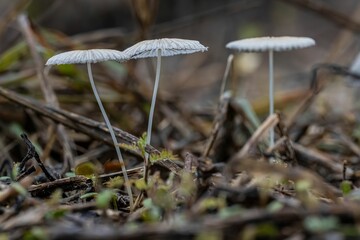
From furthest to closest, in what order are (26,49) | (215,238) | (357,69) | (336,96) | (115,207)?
(336,96) → (26,49) → (357,69) → (115,207) → (215,238)

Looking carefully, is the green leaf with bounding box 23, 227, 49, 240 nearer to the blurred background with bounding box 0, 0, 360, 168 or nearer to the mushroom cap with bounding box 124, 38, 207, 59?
the mushroom cap with bounding box 124, 38, 207, 59

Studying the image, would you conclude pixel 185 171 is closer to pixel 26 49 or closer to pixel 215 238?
pixel 215 238

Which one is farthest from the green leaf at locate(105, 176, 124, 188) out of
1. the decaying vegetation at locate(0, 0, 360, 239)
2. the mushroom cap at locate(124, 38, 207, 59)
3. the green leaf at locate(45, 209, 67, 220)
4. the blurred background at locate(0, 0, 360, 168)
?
the blurred background at locate(0, 0, 360, 168)

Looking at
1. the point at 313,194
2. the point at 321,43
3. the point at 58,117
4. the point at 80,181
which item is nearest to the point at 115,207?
the point at 80,181

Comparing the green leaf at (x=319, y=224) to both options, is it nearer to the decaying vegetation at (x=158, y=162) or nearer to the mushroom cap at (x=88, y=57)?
the decaying vegetation at (x=158, y=162)

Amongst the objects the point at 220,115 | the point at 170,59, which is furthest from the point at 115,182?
the point at 170,59

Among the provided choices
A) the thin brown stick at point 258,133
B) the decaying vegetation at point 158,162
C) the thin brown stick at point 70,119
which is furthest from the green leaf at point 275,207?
the thin brown stick at point 70,119

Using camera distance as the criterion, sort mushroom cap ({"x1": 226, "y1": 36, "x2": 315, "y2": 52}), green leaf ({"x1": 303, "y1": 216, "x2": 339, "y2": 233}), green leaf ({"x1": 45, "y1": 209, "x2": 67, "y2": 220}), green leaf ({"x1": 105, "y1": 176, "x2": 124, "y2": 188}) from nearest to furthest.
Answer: green leaf ({"x1": 303, "y1": 216, "x2": 339, "y2": 233})
green leaf ({"x1": 45, "y1": 209, "x2": 67, "y2": 220})
green leaf ({"x1": 105, "y1": 176, "x2": 124, "y2": 188})
mushroom cap ({"x1": 226, "y1": 36, "x2": 315, "y2": 52})

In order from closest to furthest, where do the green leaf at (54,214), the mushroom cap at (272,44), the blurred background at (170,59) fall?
the green leaf at (54,214) → the mushroom cap at (272,44) → the blurred background at (170,59)
